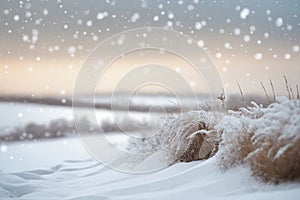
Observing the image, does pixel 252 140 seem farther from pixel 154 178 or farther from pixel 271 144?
pixel 154 178

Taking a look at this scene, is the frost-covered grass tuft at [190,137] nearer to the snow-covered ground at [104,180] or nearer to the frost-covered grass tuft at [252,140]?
the frost-covered grass tuft at [252,140]

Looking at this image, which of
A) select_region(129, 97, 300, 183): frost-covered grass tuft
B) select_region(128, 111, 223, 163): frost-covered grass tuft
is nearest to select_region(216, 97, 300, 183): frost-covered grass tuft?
select_region(129, 97, 300, 183): frost-covered grass tuft

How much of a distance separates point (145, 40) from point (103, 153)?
2.13 m

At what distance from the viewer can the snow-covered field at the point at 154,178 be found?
3326 mm

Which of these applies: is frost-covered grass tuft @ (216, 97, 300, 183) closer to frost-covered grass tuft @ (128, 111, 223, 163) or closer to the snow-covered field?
the snow-covered field

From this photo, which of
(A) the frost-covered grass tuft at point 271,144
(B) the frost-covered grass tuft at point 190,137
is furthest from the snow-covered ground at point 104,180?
(B) the frost-covered grass tuft at point 190,137

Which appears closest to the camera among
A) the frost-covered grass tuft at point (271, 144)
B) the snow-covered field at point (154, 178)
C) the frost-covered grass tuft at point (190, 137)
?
the frost-covered grass tuft at point (271, 144)

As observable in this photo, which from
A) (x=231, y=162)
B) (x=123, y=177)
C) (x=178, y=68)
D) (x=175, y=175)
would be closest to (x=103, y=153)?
(x=123, y=177)

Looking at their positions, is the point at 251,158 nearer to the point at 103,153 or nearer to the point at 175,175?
the point at 175,175

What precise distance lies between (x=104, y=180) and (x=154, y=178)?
1.04 meters

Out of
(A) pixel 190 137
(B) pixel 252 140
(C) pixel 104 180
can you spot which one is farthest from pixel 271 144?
(C) pixel 104 180

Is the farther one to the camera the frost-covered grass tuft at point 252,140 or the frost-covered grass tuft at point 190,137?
the frost-covered grass tuft at point 190,137

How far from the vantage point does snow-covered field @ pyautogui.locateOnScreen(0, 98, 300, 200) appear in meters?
3.33

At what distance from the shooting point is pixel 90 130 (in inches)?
232
